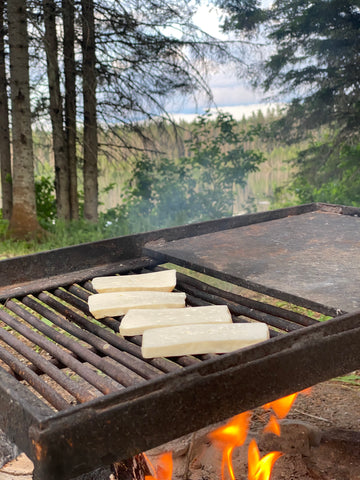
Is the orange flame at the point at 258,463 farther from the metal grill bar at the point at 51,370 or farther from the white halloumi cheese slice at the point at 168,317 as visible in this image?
the metal grill bar at the point at 51,370

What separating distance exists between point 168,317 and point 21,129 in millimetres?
5012

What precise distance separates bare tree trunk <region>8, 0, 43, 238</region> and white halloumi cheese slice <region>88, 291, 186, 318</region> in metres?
4.51

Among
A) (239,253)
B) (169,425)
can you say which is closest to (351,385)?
(239,253)

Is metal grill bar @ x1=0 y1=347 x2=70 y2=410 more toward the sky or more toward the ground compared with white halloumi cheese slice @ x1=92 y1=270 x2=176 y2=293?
more toward the ground

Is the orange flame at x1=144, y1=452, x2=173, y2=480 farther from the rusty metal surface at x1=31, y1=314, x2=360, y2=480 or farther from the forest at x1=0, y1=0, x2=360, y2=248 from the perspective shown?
the forest at x1=0, y1=0, x2=360, y2=248

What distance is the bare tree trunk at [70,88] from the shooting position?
284 inches

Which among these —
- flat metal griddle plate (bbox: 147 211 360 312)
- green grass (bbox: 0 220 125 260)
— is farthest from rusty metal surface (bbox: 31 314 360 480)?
green grass (bbox: 0 220 125 260)

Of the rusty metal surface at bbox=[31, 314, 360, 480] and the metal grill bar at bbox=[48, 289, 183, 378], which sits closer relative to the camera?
the rusty metal surface at bbox=[31, 314, 360, 480]

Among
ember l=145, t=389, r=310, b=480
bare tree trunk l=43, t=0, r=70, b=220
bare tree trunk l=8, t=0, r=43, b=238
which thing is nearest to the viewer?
ember l=145, t=389, r=310, b=480

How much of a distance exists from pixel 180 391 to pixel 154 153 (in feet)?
21.7

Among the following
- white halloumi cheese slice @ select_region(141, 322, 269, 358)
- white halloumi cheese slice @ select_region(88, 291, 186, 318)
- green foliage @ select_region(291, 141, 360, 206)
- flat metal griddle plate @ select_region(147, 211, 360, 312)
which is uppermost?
green foliage @ select_region(291, 141, 360, 206)

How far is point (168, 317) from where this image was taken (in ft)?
7.54

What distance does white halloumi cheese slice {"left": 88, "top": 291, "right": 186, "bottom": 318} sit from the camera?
2.44m

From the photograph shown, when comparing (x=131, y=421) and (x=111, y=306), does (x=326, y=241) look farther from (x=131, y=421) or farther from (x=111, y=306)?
(x=131, y=421)
